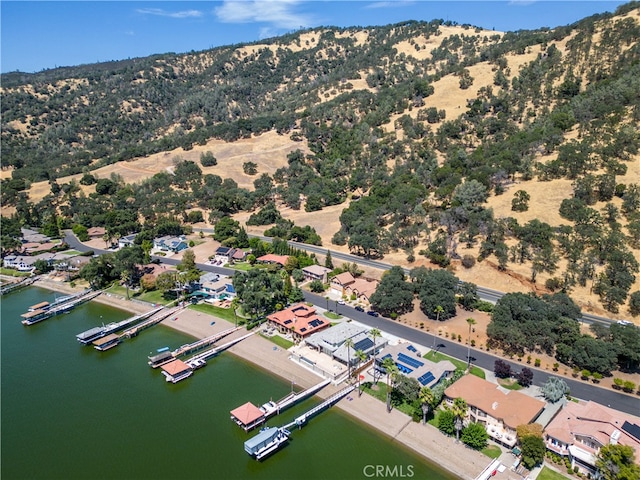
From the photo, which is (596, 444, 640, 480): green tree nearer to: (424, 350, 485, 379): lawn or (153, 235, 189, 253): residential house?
(424, 350, 485, 379): lawn

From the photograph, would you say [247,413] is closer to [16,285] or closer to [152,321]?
[152,321]

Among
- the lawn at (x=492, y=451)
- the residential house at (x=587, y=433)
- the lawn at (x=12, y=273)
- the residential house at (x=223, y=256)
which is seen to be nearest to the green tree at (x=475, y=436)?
the lawn at (x=492, y=451)

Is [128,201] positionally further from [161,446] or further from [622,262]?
[622,262]

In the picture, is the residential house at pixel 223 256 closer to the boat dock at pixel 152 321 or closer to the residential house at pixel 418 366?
the boat dock at pixel 152 321

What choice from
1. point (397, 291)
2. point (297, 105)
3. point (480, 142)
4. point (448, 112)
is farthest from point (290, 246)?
point (297, 105)

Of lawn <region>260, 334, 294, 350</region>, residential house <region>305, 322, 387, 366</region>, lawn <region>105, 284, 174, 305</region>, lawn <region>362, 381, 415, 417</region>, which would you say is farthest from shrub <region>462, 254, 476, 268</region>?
lawn <region>105, 284, 174, 305</region>

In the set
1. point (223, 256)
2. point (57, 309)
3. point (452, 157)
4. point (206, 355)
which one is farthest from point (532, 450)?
point (452, 157)

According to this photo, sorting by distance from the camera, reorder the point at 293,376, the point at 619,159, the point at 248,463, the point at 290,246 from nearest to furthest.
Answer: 1. the point at 248,463
2. the point at 293,376
3. the point at 619,159
4. the point at 290,246
